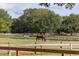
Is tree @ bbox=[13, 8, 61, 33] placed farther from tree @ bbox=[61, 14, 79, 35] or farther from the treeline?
tree @ bbox=[61, 14, 79, 35]

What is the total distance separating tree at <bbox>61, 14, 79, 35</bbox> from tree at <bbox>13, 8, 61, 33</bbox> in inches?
4.3

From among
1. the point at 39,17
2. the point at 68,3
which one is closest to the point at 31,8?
the point at 39,17

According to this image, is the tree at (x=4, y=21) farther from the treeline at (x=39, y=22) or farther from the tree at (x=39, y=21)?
the tree at (x=39, y=21)

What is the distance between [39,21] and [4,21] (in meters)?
0.57

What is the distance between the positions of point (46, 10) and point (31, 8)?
0.25 m

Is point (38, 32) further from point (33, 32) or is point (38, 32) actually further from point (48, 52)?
point (48, 52)

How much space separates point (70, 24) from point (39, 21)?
1.66ft

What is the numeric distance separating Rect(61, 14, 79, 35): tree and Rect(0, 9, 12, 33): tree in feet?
2.87

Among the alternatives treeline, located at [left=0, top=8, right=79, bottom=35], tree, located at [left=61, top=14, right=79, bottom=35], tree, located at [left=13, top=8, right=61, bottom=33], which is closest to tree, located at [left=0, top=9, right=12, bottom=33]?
treeline, located at [left=0, top=8, right=79, bottom=35]

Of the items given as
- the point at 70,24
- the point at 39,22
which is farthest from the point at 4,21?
the point at 70,24

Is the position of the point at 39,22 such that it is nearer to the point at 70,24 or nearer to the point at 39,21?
the point at 39,21

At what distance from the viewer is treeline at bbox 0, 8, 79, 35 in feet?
16.6

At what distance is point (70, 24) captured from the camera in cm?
512

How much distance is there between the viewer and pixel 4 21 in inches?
200
